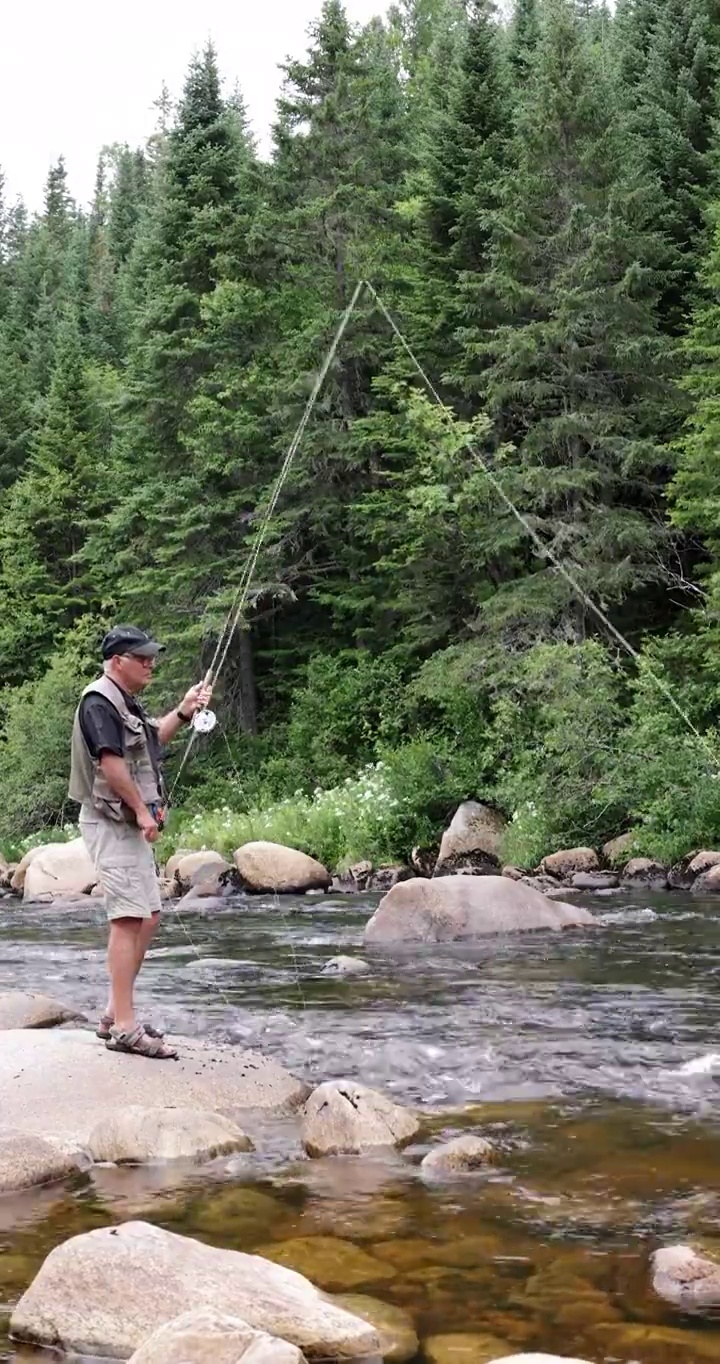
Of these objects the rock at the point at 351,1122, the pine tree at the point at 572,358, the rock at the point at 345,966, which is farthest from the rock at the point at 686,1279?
the pine tree at the point at 572,358

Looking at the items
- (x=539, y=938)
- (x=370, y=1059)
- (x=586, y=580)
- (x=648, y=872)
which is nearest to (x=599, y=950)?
(x=539, y=938)

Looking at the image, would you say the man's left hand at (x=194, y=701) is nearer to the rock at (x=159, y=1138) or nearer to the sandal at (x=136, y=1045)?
the sandal at (x=136, y=1045)

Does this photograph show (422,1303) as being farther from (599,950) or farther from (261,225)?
(261,225)

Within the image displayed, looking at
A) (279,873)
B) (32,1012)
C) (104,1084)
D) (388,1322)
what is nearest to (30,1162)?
(104,1084)

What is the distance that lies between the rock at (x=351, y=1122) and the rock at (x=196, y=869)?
12.2 meters

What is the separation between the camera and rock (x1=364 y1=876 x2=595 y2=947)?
1152 centimetres

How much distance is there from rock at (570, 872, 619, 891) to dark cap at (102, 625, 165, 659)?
1056 cm

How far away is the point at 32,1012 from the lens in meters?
7.62

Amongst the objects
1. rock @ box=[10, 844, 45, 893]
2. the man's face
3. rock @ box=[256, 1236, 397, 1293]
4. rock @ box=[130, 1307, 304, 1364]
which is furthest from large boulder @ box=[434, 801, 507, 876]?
rock @ box=[130, 1307, 304, 1364]

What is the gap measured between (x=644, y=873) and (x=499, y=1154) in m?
11.5

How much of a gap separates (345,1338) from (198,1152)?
189 cm

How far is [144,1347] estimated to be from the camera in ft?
9.71

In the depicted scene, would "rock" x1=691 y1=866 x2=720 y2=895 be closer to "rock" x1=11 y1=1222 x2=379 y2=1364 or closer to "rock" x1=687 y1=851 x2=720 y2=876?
"rock" x1=687 y1=851 x2=720 y2=876

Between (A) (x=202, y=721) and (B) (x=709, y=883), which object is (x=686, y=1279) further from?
(B) (x=709, y=883)
